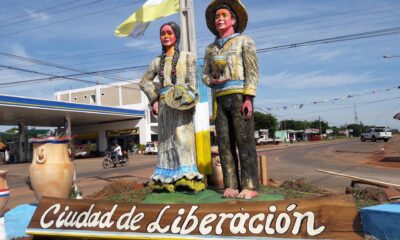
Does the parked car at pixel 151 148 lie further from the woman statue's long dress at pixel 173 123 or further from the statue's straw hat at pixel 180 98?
the statue's straw hat at pixel 180 98

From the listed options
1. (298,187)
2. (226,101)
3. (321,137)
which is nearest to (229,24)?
(226,101)

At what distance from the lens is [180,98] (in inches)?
191

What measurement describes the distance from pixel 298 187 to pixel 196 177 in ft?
6.71

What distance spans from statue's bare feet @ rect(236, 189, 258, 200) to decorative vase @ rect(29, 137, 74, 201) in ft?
7.45

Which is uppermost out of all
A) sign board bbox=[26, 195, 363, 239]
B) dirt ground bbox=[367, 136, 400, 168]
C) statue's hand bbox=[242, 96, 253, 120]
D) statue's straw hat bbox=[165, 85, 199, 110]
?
statue's straw hat bbox=[165, 85, 199, 110]

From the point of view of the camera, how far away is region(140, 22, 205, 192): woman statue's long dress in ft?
16.2

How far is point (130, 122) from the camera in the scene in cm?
3972

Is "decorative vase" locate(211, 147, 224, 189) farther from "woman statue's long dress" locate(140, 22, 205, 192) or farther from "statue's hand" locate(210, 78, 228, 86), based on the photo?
"statue's hand" locate(210, 78, 228, 86)

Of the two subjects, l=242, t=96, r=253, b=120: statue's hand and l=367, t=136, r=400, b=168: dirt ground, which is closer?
l=242, t=96, r=253, b=120: statue's hand

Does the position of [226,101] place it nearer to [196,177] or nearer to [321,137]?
[196,177]

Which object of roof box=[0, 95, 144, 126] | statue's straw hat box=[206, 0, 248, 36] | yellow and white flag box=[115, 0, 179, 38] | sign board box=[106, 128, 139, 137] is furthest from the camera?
sign board box=[106, 128, 139, 137]

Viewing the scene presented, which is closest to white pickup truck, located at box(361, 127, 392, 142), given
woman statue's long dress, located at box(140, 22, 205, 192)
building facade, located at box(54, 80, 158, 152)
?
building facade, located at box(54, 80, 158, 152)

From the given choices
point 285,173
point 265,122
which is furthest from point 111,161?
point 265,122

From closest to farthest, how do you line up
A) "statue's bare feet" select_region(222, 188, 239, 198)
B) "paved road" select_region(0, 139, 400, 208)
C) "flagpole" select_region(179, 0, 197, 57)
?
"statue's bare feet" select_region(222, 188, 239, 198), "flagpole" select_region(179, 0, 197, 57), "paved road" select_region(0, 139, 400, 208)
